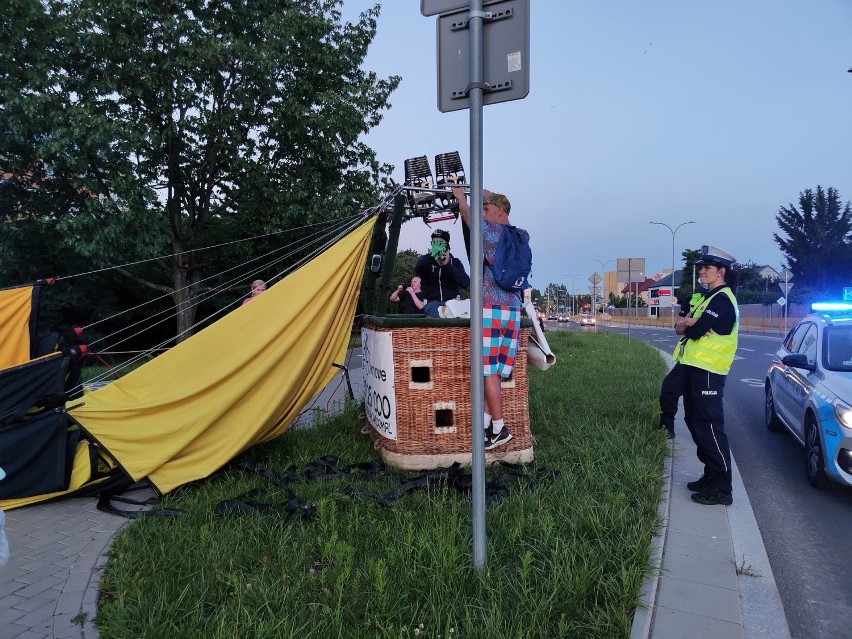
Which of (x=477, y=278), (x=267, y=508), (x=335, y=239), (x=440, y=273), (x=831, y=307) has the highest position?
(x=335, y=239)

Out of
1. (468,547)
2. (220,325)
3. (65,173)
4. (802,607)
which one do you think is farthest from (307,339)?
(65,173)

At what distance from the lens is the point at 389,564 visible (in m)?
2.88

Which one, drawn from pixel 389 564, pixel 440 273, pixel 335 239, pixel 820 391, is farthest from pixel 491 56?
pixel 820 391

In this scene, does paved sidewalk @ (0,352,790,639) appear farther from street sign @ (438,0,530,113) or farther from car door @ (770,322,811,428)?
street sign @ (438,0,530,113)

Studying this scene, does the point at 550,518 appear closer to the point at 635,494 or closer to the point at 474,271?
the point at 635,494

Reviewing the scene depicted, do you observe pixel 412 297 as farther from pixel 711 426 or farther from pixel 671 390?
pixel 711 426

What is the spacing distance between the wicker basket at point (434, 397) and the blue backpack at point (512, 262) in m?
0.48

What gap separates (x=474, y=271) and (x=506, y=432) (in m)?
2.22

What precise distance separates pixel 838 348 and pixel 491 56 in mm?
4584

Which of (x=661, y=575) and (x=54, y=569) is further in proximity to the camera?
(x=54, y=569)

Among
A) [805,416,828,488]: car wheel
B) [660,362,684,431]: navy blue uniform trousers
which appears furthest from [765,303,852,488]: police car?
[660,362,684,431]: navy blue uniform trousers

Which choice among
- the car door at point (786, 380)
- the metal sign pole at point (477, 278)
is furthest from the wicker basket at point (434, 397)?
the car door at point (786, 380)

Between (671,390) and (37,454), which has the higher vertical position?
(671,390)

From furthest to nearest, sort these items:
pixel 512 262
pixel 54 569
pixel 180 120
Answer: pixel 180 120, pixel 512 262, pixel 54 569
